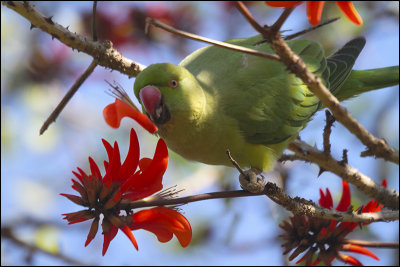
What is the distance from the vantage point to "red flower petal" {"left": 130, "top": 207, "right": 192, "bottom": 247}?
1.64 meters

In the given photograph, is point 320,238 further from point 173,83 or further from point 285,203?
point 173,83

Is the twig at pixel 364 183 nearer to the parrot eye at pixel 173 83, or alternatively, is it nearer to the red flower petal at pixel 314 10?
the parrot eye at pixel 173 83

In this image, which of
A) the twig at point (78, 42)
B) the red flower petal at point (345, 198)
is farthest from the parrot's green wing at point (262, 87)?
the red flower petal at point (345, 198)

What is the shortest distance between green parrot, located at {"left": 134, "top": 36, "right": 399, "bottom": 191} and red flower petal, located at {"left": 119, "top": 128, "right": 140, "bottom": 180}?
0.29 meters

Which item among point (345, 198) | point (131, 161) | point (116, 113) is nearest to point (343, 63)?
point (345, 198)

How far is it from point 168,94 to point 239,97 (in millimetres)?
565

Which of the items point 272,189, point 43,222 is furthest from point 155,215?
point 43,222

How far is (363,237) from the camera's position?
3.68 m

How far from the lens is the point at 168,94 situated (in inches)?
81.0

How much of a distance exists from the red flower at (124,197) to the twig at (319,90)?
0.59m

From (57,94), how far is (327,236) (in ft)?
8.89

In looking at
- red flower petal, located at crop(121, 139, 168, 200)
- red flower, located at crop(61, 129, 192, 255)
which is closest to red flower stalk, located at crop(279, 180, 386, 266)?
red flower, located at crop(61, 129, 192, 255)

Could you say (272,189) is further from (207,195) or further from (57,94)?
(57,94)

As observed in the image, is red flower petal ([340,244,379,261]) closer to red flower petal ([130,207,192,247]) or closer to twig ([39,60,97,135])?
red flower petal ([130,207,192,247])
